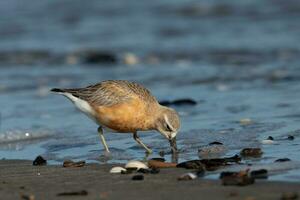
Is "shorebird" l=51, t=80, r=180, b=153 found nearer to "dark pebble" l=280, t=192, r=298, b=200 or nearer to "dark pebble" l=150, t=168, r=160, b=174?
"dark pebble" l=150, t=168, r=160, b=174

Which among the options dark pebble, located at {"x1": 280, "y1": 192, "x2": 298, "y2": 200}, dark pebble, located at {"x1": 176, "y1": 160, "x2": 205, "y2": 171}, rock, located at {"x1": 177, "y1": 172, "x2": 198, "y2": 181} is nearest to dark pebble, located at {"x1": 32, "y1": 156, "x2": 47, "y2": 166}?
dark pebble, located at {"x1": 176, "y1": 160, "x2": 205, "y2": 171}

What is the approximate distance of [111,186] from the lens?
20.6 feet

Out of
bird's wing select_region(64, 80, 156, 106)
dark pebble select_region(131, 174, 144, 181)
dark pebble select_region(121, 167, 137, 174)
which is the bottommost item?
dark pebble select_region(131, 174, 144, 181)

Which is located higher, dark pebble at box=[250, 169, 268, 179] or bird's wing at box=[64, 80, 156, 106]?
bird's wing at box=[64, 80, 156, 106]

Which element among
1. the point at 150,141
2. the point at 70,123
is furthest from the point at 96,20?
the point at 150,141

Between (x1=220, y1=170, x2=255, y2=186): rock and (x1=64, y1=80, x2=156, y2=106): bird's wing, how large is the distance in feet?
8.43

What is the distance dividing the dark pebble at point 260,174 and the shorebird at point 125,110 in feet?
6.15

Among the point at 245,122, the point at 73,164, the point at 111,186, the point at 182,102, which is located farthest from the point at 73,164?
the point at 182,102

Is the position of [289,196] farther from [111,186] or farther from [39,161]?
[39,161]

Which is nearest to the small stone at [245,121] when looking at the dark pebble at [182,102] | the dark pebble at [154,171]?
the dark pebble at [182,102]

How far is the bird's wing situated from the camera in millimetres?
8625

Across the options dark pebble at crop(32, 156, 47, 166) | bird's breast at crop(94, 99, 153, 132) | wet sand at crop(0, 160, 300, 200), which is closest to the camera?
wet sand at crop(0, 160, 300, 200)

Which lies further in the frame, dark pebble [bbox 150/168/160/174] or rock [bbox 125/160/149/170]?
rock [bbox 125/160/149/170]

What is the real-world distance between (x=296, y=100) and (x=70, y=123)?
293 centimetres
